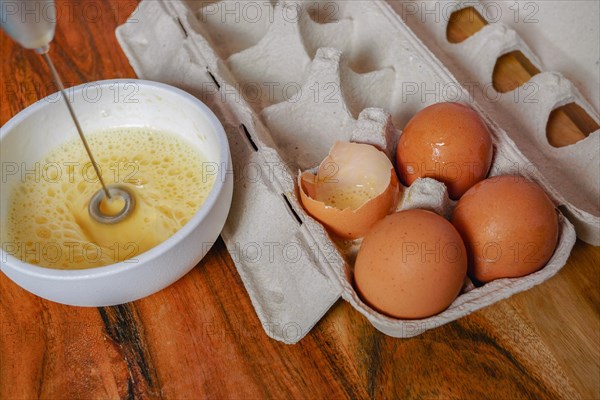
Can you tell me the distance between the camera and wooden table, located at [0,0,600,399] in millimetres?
728

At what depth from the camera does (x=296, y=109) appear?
92cm

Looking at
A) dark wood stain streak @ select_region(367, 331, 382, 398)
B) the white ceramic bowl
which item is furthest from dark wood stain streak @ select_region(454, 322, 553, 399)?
the white ceramic bowl

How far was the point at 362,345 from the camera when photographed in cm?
76

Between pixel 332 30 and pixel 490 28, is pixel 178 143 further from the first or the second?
pixel 490 28

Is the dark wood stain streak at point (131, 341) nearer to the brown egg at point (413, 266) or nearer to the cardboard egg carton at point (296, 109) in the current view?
the cardboard egg carton at point (296, 109)

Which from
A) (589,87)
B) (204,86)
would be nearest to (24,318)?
(204,86)

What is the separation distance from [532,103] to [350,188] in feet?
1.13

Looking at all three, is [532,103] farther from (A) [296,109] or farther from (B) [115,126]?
(B) [115,126]

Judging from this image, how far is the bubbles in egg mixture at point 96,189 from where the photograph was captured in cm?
79

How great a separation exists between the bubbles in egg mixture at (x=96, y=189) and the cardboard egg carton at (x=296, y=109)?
0.27 feet

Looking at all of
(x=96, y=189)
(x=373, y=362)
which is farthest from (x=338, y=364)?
(x=96, y=189)

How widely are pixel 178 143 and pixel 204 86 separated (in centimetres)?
11

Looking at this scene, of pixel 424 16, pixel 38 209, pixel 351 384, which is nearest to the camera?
pixel 351 384

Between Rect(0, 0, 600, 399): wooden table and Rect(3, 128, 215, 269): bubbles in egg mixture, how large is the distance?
78mm
